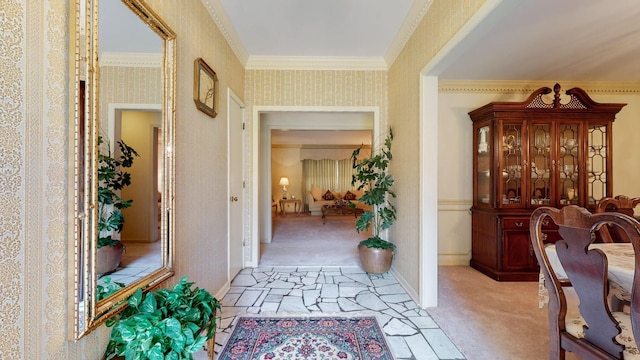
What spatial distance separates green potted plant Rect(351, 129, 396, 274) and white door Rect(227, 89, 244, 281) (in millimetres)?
1463

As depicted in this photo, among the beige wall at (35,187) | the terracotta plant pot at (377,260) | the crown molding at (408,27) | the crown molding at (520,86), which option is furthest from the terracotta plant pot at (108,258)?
the crown molding at (520,86)

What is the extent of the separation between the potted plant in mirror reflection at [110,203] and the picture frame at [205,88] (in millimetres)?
883

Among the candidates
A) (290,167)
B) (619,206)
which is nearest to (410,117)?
(619,206)

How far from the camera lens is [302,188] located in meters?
9.80

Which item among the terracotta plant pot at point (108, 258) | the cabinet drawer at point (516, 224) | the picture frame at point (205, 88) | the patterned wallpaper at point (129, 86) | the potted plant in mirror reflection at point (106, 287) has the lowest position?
the cabinet drawer at point (516, 224)

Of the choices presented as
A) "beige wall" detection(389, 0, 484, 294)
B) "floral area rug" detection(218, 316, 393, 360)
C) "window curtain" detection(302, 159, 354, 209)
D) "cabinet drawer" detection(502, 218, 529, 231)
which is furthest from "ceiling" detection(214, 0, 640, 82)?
"window curtain" detection(302, 159, 354, 209)

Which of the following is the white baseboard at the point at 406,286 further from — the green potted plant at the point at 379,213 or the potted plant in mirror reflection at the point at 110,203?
the potted plant in mirror reflection at the point at 110,203

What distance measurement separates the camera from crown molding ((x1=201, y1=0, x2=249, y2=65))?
88.7 inches

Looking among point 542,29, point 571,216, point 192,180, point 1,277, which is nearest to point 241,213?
point 192,180

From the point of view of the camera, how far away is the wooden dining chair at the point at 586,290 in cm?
100

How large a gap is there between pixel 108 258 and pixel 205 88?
1481 millimetres

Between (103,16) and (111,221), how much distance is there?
2.80 ft

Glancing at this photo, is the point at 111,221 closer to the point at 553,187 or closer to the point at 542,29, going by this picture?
the point at 542,29

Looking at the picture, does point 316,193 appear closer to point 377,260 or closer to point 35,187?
point 377,260
